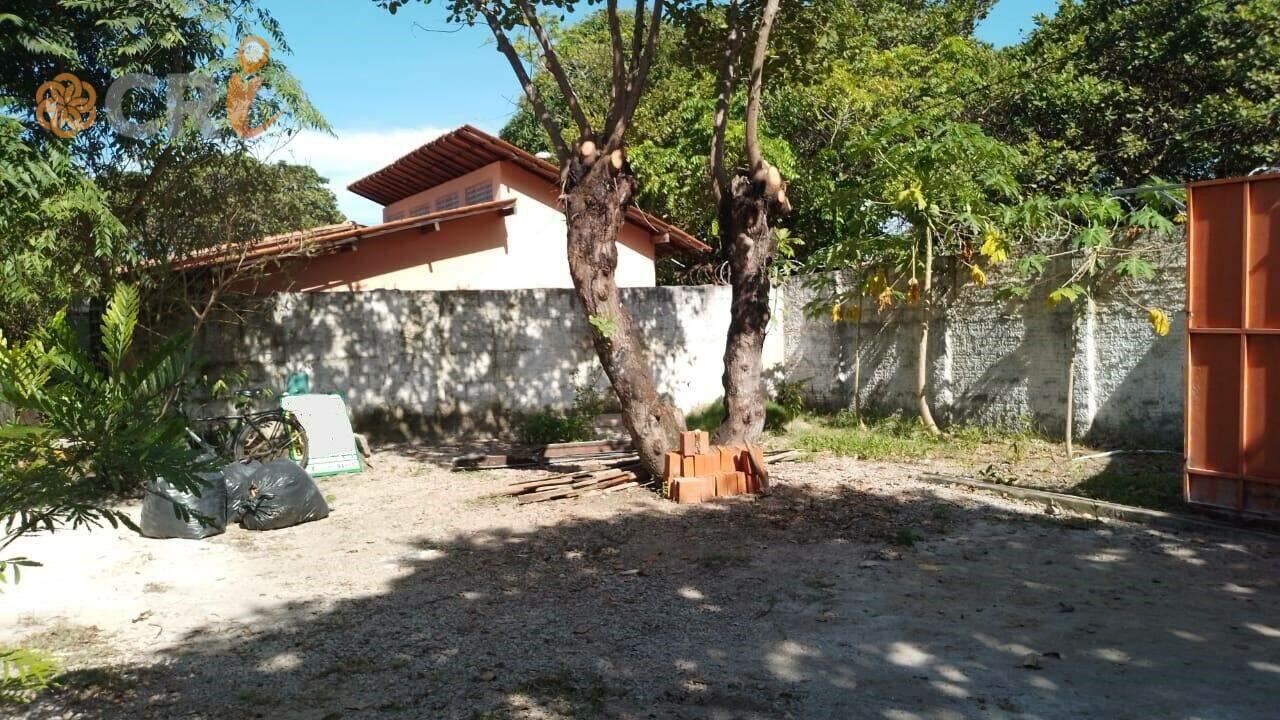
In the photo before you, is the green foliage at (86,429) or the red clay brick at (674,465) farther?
the red clay brick at (674,465)

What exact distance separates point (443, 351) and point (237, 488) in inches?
182

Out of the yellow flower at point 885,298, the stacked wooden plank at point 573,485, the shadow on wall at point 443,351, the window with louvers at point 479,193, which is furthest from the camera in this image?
the window with louvers at point 479,193

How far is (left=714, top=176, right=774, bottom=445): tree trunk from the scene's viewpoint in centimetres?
854

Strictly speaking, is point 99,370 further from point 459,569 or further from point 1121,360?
point 1121,360

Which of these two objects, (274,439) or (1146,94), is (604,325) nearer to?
(274,439)

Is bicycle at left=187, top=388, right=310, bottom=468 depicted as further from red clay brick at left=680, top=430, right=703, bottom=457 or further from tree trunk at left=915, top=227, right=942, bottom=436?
tree trunk at left=915, top=227, right=942, bottom=436

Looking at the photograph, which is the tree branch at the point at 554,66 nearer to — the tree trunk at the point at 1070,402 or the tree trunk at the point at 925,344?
the tree trunk at the point at 925,344

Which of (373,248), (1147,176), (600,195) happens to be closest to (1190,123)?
(1147,176)

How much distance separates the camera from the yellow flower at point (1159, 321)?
866 cm

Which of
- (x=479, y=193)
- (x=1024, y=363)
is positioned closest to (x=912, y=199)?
(x=1024, y=363)

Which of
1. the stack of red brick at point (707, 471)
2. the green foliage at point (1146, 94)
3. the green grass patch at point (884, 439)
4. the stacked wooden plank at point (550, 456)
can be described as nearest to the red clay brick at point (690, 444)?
the stack of red brick at point (707, 471)

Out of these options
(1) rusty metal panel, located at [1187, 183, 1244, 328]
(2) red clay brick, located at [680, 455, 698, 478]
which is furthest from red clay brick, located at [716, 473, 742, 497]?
(1) rusty metal panel, located at [1187, 183, 1244, 328]

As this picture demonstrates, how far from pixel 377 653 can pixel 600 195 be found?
4791 millimetres

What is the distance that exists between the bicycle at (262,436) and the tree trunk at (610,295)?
337 cm
